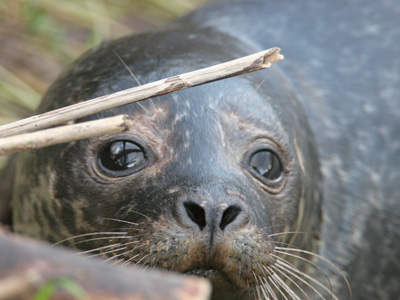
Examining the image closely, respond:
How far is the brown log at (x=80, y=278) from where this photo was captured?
5.68 ft

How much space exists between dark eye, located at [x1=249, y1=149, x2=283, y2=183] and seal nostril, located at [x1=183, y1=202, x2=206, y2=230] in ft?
1.95

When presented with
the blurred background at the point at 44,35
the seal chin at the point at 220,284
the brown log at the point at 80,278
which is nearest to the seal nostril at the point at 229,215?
the seal chin at the point at 220,284

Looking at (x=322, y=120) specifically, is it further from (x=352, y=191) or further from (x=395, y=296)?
(x=395, y=296)

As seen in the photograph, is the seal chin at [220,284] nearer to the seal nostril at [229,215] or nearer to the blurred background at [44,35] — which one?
the seal nostril at [229,215]

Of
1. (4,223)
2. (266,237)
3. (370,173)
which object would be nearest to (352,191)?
(370,173)

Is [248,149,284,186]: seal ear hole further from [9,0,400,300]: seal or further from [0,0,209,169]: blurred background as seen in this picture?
[0,0,209,169]: blurred background

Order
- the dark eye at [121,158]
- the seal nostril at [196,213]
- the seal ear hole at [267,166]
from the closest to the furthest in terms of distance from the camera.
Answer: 1. the seal nostril at [196,213]
2. the dark eye at [121,158]
3. the seal ear hole at [267,166]

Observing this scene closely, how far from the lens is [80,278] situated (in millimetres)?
1762

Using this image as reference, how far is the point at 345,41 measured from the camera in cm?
465

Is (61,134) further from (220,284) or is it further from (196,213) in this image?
(220,284)

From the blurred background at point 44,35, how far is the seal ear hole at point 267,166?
229 centimetres

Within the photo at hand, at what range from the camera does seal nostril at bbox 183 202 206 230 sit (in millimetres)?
2758

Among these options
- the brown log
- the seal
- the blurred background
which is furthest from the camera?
the blurred background

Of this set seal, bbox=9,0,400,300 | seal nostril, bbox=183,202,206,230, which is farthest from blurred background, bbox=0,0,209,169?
seal nostril, bbox=183,202,206,230
